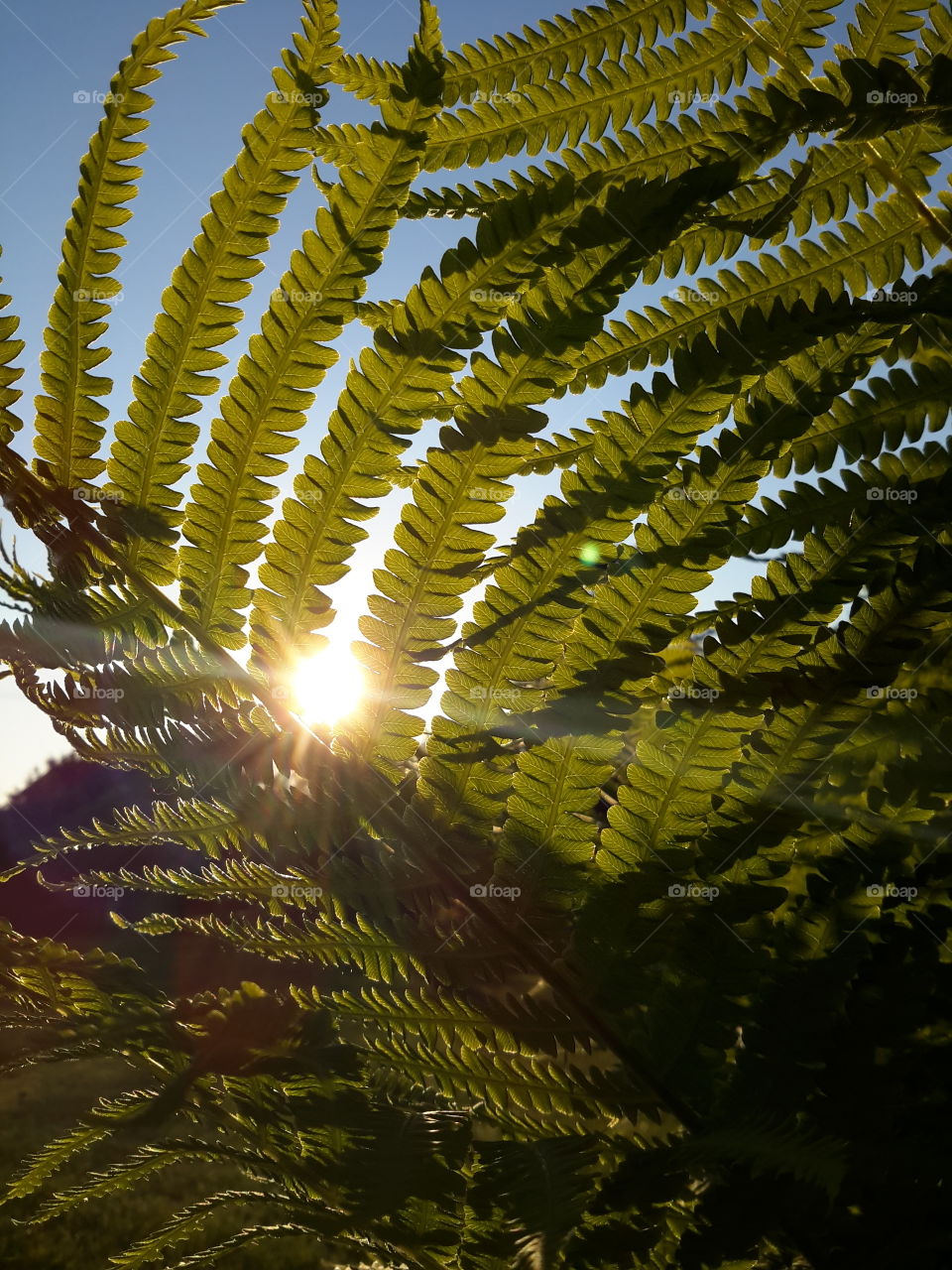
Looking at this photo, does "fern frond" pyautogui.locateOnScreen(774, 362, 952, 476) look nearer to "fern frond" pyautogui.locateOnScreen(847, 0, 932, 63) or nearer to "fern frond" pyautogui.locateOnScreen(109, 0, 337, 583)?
"fern frond" pyautogui.locateOnScreen(847, 0, 932, 63)

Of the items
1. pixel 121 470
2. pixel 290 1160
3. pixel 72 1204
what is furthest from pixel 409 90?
pixel 72 1204

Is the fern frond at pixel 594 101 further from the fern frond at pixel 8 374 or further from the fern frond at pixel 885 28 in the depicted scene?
the fern frond at pixel 8 374

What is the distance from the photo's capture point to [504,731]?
80 centimetres

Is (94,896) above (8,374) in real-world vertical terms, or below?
below

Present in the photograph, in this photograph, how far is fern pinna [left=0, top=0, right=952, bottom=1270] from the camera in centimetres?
72

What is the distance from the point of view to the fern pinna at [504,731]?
722mm

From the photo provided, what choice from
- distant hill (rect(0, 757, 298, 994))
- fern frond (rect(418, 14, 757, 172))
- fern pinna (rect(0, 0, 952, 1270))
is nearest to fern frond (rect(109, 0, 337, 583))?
fern pinna (rect(0, 0, 952, 1270))

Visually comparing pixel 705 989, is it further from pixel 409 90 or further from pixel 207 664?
pixel 409 90

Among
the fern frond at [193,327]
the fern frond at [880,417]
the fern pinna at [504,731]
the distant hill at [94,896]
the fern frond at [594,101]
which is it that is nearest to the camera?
the fern pinna at [504,731]

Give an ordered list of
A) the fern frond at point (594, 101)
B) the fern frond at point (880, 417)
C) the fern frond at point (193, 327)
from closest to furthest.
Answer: the fern frond at point (193, 327), the fern frond at point (880, 417), the fern frond at point (594, 101)

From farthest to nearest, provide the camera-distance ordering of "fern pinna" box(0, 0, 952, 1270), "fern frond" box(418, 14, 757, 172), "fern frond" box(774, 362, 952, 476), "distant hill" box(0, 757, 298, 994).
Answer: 1. "fern frond" box(418, 14, 757, 172)
2. "fern frond" box(774, 362, 952, 476)
3. "distant hill" box(0, 757, 298, 994)
4. "fern pinna" box(0, 0, 952, 1270)

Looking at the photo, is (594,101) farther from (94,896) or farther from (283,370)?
(94,896)

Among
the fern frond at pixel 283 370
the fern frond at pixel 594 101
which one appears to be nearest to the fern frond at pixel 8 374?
the fern frond at pixel 283 370

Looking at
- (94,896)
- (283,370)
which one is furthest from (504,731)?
(94,896)
